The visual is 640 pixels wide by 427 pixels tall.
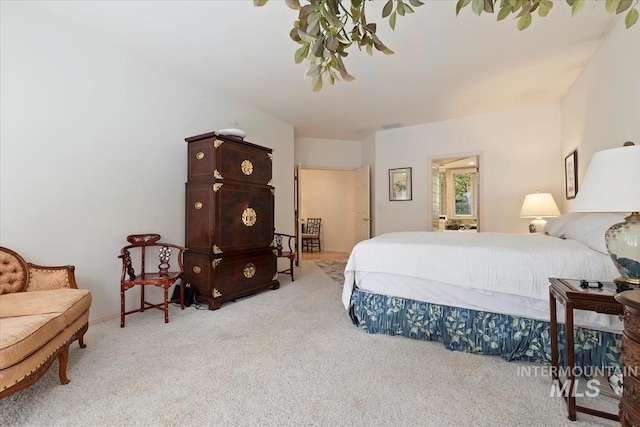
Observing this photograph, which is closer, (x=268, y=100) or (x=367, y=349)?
(x=367, y=349)

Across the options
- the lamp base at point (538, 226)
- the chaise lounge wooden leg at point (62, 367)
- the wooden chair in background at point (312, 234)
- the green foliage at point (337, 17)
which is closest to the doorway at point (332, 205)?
the wooden chair in background at point (312, 234)

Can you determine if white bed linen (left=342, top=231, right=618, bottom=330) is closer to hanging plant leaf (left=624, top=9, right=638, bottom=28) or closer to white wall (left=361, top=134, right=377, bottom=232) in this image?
hanging plant leaf (left=624, top=9, right=638, bottom=28)

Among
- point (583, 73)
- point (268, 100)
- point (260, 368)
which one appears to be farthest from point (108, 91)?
point (583, 73)

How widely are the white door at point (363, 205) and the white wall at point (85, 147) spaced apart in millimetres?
3361

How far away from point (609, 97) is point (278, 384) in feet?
11.9

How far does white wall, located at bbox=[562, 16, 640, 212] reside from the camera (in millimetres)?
2234

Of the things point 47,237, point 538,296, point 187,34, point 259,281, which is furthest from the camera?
point 259,281

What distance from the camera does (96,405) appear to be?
1545mm

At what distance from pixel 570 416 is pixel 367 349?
1137 millimetres

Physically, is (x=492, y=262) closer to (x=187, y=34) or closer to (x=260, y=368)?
(x=260, y=368)

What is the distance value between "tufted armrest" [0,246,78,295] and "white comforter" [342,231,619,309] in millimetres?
2288

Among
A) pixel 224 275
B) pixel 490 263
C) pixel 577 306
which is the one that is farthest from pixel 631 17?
pixel 224 275

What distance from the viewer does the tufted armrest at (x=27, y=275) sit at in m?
2.07

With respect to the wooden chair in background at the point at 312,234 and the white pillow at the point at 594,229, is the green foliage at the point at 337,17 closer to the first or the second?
the white pillow at the point at 594,229
